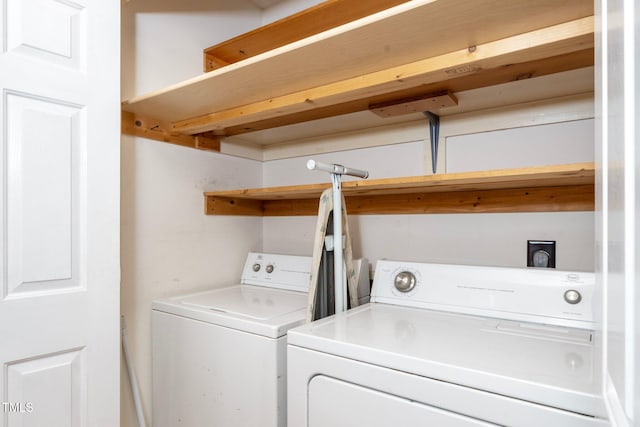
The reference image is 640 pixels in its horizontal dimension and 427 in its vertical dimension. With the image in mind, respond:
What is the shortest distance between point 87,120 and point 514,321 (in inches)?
68.0

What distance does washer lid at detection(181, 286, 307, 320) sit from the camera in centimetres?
157

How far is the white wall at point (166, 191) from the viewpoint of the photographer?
178 centimetres

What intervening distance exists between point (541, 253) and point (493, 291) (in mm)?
387

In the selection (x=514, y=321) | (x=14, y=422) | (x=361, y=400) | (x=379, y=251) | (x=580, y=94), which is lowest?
(x=14, y=422)

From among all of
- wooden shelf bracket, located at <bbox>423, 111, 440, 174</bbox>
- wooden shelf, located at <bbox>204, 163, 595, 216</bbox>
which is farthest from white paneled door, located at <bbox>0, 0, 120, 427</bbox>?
wooden shelf bracket, located at <bbox>423, 111, 440, 174</bbox>

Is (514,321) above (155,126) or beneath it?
beneath

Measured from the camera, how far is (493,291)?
1431 millimetres

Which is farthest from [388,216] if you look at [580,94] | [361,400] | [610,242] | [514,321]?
[610,242]

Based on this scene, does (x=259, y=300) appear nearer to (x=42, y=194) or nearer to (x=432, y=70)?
(x=42, y=194)

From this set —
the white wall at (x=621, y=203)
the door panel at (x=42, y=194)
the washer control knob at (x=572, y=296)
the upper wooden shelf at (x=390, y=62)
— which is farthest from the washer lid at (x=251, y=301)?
the white wall at (x=621, y=203)

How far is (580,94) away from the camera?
1.57m

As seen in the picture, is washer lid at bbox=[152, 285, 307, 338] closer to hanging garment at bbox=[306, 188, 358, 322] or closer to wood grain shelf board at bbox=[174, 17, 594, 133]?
hanging garment at bbox=[306, 188, 358, 322]

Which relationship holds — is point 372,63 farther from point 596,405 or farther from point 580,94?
point 596,405

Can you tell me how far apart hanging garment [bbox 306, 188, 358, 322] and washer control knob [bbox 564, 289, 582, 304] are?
79 centimetres
